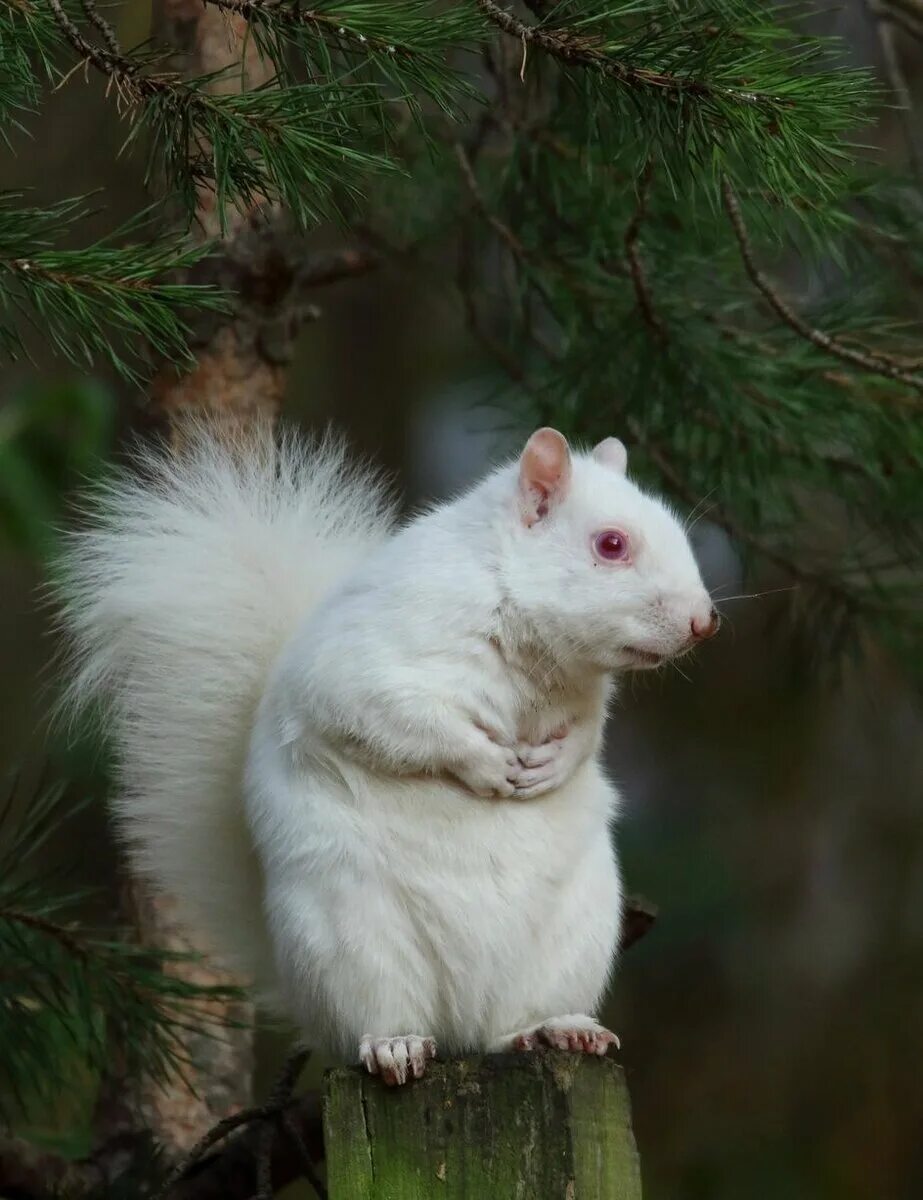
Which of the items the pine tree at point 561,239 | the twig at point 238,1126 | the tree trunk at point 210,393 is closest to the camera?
the pine tree at point 561,239

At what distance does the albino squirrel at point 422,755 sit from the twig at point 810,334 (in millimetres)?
242

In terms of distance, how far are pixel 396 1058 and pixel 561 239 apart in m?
1.27

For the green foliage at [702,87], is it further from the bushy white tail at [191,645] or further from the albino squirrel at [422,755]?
the bushy white tail at [191,645]

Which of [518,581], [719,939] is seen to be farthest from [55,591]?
[719,939]

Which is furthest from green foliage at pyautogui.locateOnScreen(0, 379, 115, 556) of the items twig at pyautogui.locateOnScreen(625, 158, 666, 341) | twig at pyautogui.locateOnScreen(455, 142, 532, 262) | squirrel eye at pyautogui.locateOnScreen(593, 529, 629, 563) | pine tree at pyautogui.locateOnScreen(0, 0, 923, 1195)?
twig at pyautogui.locateOnScreen(455, 142, 532, 262)

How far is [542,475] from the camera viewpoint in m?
1.56

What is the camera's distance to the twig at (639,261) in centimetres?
170

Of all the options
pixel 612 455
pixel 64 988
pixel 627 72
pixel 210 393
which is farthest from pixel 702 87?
pixel 64 988

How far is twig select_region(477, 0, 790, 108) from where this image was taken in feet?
4.25

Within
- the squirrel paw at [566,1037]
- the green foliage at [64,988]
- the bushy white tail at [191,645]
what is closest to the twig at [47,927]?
the green foliage at [64,988]

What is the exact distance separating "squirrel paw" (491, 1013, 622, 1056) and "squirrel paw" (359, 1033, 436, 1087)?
5.6 inches

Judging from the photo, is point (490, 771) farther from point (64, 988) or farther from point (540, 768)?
point (64, 988)

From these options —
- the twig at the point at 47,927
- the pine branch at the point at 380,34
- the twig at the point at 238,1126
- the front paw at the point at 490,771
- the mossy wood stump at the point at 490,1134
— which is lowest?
the twig at the point at 238,1126

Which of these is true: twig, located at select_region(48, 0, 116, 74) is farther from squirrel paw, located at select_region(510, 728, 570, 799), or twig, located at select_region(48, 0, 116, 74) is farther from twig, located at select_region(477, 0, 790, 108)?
squirrel paw, located at select_region(510, 728, 570, 799)
